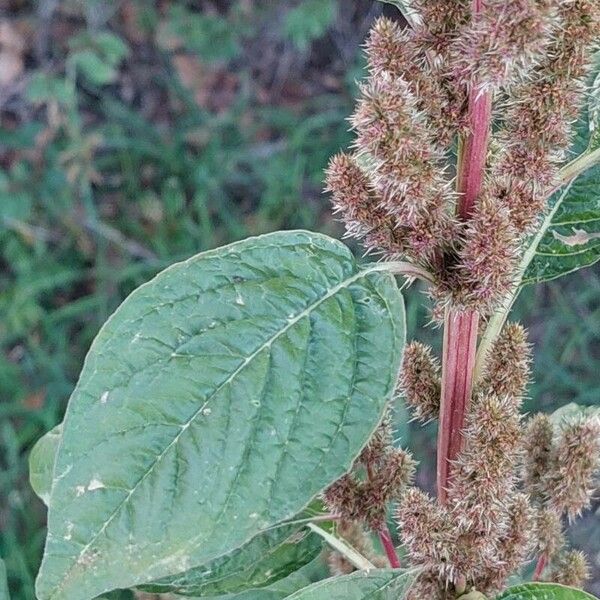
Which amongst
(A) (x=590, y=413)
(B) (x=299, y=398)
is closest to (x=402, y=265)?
(B) (x=299, y=398)

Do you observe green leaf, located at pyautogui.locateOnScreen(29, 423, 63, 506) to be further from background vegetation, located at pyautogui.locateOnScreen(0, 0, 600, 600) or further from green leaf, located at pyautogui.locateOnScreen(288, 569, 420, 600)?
background vegetation, located at pyautogui.locateOnScreen(0, 0, 600, 600)

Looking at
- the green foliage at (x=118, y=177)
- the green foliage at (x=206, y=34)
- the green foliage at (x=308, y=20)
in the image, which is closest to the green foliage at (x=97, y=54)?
the green foliage at (x=118, y=177)

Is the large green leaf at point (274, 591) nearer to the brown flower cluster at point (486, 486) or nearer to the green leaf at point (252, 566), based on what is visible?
the green leaf at point (252, 566)

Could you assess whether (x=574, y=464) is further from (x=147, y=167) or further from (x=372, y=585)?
(x=147, y=167)

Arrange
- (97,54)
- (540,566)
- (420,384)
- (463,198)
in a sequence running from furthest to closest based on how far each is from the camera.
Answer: (97,54), (540,566), (420,384), (463,198)

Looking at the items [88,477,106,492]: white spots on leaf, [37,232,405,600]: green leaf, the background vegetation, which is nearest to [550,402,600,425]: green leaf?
[37,232,405,600]: green leaf

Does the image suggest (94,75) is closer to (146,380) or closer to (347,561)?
(347,561)

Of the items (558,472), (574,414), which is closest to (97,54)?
(574,414)
